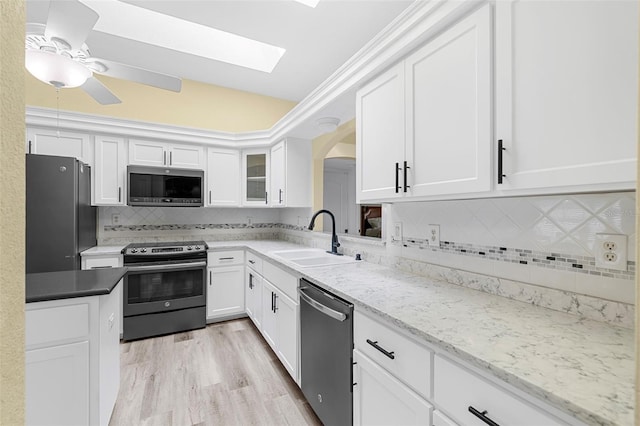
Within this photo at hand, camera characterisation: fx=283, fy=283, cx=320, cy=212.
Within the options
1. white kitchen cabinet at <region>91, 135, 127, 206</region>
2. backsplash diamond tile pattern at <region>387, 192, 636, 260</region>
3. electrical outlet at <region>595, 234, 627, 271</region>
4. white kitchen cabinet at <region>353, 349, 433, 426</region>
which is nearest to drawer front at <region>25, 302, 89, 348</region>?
white kitchen cabinet at <region>353, 349, 433, 426</region>

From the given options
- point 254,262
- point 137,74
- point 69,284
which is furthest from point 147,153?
point 69,284

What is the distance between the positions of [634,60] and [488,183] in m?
0.48

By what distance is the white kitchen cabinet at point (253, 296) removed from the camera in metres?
2.79

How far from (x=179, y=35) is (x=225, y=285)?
2688 millimetres

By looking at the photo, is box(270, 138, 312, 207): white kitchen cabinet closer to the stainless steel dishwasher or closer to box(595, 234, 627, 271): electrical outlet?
the stainless steel dishwasher

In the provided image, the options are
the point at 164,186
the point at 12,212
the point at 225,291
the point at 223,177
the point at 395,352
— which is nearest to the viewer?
the point at 12,212

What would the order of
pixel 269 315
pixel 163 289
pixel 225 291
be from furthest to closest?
pixel 225 291
pixel 163 289
pixel 269 315

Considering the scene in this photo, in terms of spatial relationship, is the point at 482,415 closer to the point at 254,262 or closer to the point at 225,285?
the point at 254,262

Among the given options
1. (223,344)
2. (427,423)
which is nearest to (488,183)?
(427,423)

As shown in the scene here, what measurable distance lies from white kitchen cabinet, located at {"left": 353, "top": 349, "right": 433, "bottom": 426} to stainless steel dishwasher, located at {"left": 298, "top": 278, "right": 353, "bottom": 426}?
0.06 meters

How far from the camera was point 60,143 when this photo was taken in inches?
110

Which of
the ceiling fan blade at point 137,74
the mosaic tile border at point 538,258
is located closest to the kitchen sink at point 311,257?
the mosaic tile border at point 538,258

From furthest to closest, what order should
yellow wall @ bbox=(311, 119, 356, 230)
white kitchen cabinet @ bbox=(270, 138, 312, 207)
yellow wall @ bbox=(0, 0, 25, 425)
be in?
yellow wall @ bbox=(311, 119, 356, 230) < white kitchen cabinet @ bbox=(270, 138, 312, 207) < yellow wall @ bbox=(0, 0, 25, 425)

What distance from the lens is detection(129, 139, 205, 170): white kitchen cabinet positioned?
311 cm
